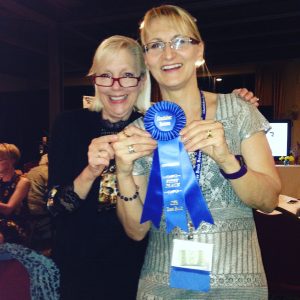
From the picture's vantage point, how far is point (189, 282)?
1.07 m

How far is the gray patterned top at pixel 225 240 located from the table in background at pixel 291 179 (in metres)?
3.17

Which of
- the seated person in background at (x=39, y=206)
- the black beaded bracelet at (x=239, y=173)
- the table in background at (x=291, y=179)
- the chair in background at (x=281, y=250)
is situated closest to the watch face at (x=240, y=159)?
the black beaded bracelet at (x=239, y=173)

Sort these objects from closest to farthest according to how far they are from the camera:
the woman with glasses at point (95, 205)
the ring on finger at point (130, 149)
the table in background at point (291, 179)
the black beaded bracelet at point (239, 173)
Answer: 1. the black beaded bracelet at point (239, 173)
2. the ring on finger at point (130, 149)
3. the woman with glasses at point (95, 205)
4. the table in background at point (291, 179)

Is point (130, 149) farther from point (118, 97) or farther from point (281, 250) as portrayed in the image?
point (281, 250)

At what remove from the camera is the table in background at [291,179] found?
413 cm

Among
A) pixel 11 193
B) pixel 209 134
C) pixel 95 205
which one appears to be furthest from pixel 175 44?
pixel 11 193

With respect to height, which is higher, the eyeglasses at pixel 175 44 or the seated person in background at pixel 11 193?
the eyeglasses at pixel 175 44

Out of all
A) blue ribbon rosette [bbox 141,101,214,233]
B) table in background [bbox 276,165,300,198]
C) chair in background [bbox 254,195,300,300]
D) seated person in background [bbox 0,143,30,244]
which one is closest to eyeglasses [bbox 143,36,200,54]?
blue ribbon rosette [bbox 141,101,214,233]

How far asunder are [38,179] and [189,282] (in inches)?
120

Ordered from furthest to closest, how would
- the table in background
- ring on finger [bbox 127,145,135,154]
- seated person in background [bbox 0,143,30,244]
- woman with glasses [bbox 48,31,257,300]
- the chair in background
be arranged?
the table in background
seated person in background [bbox 0,143,30,244]
the chair in background
woman with glasses [bbox 48,31,257,300]
ring on finger [bbox 127,145,135,154]

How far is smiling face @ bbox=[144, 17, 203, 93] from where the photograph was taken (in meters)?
1.17

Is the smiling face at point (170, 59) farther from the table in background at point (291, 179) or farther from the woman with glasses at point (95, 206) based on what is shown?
the table in background at point (291, 179)

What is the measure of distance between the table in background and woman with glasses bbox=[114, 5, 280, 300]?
10.3 ft

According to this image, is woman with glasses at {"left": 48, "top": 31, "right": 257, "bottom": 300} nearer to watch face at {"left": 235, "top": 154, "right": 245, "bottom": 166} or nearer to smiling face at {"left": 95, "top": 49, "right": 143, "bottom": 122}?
smiling face at {"left": 95, "top": 49, "right": 143, "bottom": 122}
